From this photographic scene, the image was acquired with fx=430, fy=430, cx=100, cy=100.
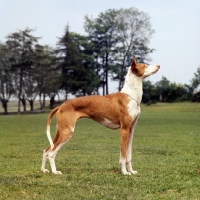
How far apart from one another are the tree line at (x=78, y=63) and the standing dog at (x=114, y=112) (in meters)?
64.3

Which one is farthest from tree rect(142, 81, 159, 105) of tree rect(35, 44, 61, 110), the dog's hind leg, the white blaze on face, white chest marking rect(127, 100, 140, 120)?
the dog's hind leg

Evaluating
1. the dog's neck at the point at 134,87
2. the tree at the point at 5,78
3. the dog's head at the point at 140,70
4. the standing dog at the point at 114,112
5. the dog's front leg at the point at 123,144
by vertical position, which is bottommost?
the dog's front leg at the point at 123,144

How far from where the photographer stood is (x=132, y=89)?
8.88m

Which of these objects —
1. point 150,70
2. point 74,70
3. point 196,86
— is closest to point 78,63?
point 74,70

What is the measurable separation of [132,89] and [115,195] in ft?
9.54

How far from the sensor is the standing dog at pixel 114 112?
28.6 ft

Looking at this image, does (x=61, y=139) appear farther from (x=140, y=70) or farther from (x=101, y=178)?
(x=140, y=70)

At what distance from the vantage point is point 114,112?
8.88 metres

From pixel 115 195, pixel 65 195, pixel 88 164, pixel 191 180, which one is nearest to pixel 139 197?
pixel 115 195

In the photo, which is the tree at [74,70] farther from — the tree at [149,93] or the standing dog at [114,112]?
the standing dog at [114,112]

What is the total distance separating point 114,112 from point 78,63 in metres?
67.3

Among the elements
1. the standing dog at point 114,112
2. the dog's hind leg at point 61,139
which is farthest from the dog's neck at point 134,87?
the dog's hind leg at point 61,139

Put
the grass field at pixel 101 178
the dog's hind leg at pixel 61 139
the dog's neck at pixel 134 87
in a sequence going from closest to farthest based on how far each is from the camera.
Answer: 1. the grass field at pixel 101 178
2. the dog's hind leg at pixel 61 139
3. the dog's neck at pixel 134 87

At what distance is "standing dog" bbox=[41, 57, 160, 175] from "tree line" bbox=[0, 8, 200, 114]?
64.3m
